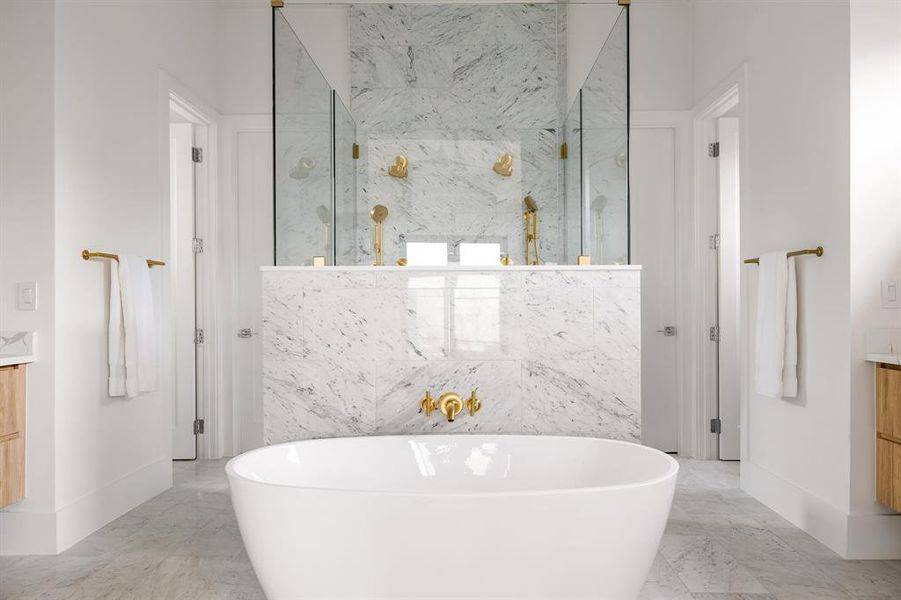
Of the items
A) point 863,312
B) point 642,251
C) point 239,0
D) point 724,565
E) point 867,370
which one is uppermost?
point 239,0

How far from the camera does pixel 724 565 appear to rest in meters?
2.36

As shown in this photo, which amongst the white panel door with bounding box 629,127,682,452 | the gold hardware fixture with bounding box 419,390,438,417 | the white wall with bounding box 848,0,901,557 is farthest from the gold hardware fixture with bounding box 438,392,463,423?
the white panel door with bounding box 629,127,682,452

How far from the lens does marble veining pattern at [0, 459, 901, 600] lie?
2139 millimetres

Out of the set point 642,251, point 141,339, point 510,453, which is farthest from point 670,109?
point 141,339

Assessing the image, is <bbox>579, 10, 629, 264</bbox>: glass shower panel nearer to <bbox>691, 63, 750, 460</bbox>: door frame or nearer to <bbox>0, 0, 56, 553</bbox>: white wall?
<bbox>691, 63, 750, 460</bbox>: door frame

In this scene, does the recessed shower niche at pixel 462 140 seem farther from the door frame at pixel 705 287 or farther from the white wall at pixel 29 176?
the door frame at pixel 705 287

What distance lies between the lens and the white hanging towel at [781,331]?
2730 millimetres

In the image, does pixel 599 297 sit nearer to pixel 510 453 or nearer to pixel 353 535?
pixel 510 453

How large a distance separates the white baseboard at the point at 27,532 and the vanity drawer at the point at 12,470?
10 centimetres

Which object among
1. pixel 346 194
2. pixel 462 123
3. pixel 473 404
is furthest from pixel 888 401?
pixel 346 194

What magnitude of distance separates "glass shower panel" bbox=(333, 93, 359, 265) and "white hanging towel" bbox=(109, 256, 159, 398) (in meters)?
0.98

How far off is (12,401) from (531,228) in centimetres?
205

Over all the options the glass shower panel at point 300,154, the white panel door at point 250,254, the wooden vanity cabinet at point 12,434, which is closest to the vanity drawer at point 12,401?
the wooden vanity cabinet at point 12,434

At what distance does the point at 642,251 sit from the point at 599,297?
1.55 m
